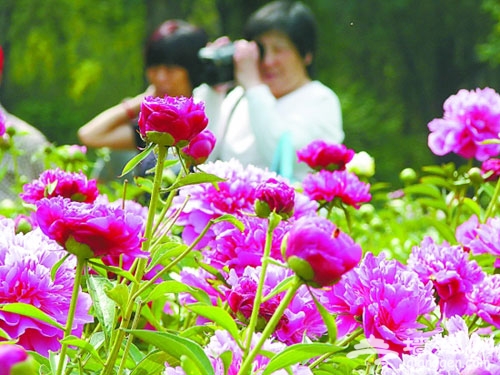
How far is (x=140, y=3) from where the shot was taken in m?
10.7

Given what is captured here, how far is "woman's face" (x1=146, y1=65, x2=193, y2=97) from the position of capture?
2.93 metres

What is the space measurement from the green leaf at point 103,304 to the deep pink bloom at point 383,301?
0.56 feet

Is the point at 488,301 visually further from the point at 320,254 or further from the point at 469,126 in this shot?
the point at 469,126

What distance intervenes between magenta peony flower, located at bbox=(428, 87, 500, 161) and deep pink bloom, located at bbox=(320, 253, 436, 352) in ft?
2.16

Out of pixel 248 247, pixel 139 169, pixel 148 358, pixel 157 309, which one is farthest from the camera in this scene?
pixel 139 169

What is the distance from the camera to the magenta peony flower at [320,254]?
0.55 metres

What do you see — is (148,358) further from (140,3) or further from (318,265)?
(140,3)

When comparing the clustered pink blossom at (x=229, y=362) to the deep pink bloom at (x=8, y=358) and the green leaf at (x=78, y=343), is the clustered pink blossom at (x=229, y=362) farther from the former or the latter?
the deep pink bloom at (x=8, y=358)

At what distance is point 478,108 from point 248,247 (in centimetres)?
61

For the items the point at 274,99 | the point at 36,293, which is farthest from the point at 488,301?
the point at 274,99

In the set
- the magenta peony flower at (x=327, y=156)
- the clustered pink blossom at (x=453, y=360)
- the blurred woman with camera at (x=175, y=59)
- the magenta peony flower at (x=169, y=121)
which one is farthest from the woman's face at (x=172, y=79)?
the clustered pink blossom at (x=453, y=360)

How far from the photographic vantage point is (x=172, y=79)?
293 centimetres

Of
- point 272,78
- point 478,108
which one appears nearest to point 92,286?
point 478,108

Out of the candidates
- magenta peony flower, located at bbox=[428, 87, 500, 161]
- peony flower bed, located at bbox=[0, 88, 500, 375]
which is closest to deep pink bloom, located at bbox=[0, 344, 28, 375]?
peony flower bed, located at bbox=[0, 88, 500, 375]
